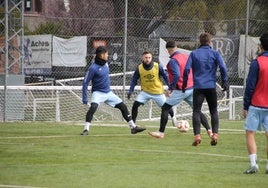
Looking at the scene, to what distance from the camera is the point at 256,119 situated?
42.6 ft

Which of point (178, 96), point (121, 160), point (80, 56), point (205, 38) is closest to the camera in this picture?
point (121, 160)

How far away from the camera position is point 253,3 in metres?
35.2

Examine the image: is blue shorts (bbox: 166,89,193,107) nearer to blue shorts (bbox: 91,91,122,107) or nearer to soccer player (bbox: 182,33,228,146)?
soccer player (bbox: 182,33,228,146)

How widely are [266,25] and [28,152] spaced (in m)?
17.1

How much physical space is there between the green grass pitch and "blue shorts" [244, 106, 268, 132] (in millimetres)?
679

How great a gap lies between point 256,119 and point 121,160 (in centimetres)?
261

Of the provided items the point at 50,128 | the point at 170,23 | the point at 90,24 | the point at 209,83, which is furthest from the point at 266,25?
the point at 209,83

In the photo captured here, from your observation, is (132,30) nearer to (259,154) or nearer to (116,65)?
(116,65)

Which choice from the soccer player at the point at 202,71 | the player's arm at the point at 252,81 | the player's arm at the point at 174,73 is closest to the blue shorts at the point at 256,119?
the player's arm at the point at 252,81

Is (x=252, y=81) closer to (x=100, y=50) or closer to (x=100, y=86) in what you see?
(x=100, y=50)

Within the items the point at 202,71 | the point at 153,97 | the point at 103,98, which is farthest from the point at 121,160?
the point at 153,97

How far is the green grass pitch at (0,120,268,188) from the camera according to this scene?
11773mm

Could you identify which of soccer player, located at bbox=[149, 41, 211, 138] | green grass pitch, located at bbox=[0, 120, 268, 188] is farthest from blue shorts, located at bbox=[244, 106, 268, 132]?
soccer player, located at bbox=[149, 41, 211, 138]

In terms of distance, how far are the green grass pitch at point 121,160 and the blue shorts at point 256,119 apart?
0.68 meters
